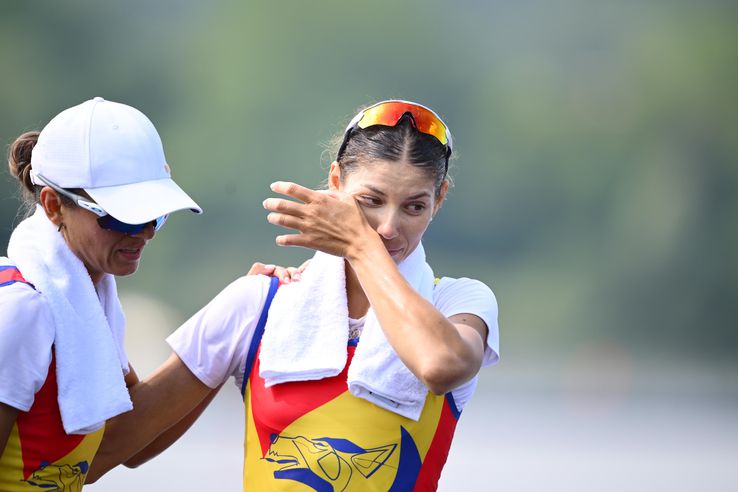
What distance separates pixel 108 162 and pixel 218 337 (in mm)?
451

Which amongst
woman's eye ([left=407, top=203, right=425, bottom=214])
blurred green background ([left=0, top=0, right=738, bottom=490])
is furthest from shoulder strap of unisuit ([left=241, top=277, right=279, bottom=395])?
blurred green background ([left=0, top=0, right=738, bottom=490])

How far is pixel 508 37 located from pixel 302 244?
17.0 feet

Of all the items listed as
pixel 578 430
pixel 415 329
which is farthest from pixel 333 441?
pixel 578 430

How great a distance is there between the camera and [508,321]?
652 centimetres

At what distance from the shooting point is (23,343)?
1629 millimetres

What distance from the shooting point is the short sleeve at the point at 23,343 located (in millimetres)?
1601

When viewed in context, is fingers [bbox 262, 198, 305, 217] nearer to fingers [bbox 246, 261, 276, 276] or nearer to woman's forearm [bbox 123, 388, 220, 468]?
fingers [bbox 246, 261, 276, 276]

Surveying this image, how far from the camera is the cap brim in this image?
174 cm

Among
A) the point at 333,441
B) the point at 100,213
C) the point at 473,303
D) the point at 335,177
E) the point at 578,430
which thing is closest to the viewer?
the point at 100,213

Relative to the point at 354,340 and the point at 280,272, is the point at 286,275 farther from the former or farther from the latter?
the point at 354,340

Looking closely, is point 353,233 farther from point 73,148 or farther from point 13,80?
point 13,80

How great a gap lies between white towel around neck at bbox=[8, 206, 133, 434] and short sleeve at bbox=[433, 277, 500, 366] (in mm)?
689

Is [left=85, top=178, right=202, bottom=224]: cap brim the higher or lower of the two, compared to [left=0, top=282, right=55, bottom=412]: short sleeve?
higher

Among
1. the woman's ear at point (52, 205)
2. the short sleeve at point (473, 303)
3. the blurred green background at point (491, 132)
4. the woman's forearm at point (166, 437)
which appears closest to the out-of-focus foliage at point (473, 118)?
the blurred green background at point (491, 132)
